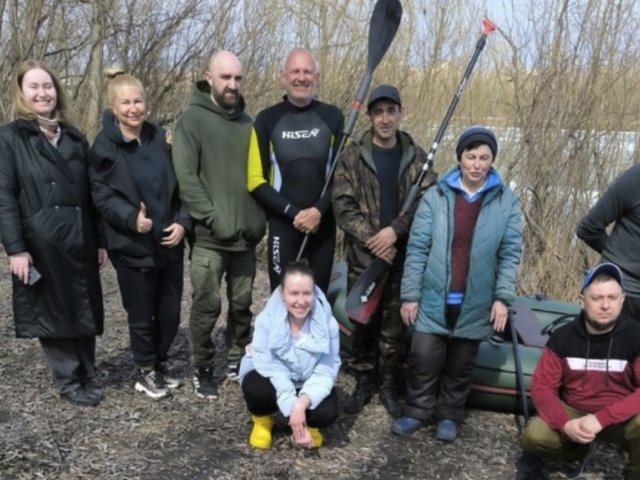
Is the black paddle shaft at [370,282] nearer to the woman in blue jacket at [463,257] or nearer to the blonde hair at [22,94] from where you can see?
the woman in blue jacket at [463,257]

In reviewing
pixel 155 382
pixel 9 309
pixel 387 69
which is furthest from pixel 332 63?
pixel 155 382

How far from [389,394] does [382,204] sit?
3.97 ft

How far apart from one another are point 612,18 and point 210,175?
17.2 ft

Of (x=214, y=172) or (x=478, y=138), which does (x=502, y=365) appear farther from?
(x=214, y=172)

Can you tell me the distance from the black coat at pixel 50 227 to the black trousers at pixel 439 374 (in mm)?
1882

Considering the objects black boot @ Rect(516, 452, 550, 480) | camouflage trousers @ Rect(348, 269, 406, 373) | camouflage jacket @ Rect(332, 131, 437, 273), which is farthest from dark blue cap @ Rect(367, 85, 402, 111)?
black boot @ Rect(516, 452, 550, 480)

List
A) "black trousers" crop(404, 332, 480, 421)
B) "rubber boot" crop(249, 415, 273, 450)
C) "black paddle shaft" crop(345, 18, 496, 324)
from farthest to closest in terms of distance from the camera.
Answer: "black paddle shaft" crop(345, 18, 496, 324) < "black trousers" crop(404, 332, 480, 421) < "rubber boot" crop(249, 415, 273, 450)

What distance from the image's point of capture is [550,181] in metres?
7.08

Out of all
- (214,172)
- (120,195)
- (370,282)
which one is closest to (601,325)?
(370,282)

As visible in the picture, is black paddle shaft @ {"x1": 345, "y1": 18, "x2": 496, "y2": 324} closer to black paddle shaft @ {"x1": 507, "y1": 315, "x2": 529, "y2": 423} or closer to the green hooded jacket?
the green hooded jacket

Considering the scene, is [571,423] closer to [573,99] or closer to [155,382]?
[155,382]

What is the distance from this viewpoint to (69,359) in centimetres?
383

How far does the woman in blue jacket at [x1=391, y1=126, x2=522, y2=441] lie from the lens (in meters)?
3.54

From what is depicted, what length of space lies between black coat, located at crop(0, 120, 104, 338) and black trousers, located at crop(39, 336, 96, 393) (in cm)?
17
